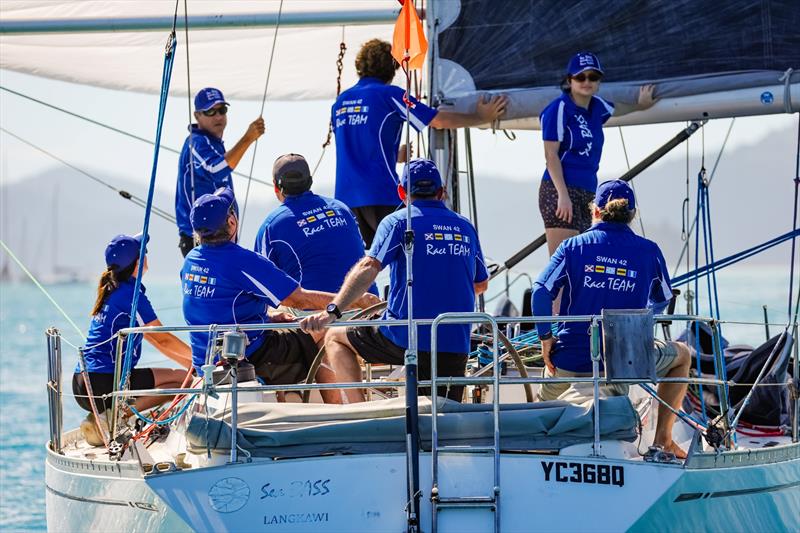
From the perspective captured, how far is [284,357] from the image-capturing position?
759 centimetres

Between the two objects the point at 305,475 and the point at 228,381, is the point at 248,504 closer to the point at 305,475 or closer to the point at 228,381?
the point at 305,475

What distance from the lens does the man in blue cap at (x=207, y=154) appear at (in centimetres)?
999

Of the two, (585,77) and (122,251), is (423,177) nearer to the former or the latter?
(122,251)

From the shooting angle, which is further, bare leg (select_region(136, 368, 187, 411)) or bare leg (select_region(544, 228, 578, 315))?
bare leg (select_region(544, 228, 578, 315))

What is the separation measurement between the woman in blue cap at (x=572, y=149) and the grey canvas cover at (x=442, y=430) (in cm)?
291

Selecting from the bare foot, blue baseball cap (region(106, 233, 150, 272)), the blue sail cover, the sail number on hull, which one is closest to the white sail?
the blue sail cover

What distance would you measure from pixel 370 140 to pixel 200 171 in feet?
4.19

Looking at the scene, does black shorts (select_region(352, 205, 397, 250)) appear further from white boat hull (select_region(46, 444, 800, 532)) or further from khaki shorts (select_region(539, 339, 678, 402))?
white boat hull (select_region(46, 444, 800, 532))

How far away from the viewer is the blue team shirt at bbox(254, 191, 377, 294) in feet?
27.1

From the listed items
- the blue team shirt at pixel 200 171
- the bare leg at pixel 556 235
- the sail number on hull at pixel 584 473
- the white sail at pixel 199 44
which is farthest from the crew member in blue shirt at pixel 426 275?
the white sail at pixel 199 44

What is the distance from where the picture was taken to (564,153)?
9289 mm

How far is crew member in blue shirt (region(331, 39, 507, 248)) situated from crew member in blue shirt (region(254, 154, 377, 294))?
1320 mm

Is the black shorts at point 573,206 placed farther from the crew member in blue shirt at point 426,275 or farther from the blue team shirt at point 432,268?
the blue team shirt at point 432,268

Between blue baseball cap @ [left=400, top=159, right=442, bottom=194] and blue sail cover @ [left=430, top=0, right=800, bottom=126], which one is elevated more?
blue sail cover @ [left=430, top=0, right=800, bottom=126]
